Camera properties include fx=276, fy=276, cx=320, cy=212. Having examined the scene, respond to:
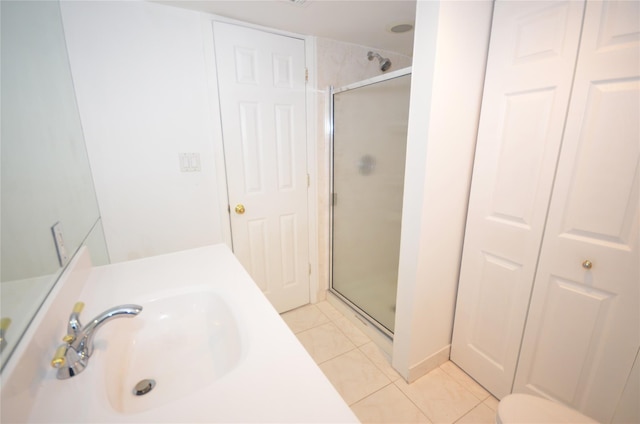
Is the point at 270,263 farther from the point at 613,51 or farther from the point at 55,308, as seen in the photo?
the point at 613,51

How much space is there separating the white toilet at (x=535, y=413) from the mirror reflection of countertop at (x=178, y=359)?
0.82 metres

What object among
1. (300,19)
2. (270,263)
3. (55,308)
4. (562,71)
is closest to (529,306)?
(562,71)

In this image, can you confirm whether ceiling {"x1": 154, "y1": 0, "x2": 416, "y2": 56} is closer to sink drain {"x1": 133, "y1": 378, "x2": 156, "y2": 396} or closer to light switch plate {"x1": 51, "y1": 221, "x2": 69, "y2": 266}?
light switch plate {"x1": 51, "y1": 221, "x2": 69, "y2": 266}

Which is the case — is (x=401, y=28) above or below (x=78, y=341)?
above

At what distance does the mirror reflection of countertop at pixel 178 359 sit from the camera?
542 mm

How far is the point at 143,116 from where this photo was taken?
1497mm

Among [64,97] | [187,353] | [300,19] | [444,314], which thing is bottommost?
[444,314]

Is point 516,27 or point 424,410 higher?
point 516,27

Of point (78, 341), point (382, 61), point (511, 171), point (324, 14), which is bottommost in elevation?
point (78, 341)

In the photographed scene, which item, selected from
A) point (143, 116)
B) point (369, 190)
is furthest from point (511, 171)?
point (143, 116)

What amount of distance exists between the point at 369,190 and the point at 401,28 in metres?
1.04

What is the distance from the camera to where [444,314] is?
1563 mm

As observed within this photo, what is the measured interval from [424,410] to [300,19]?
2.24 metres

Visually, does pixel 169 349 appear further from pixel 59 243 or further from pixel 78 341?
pixel 59 243
